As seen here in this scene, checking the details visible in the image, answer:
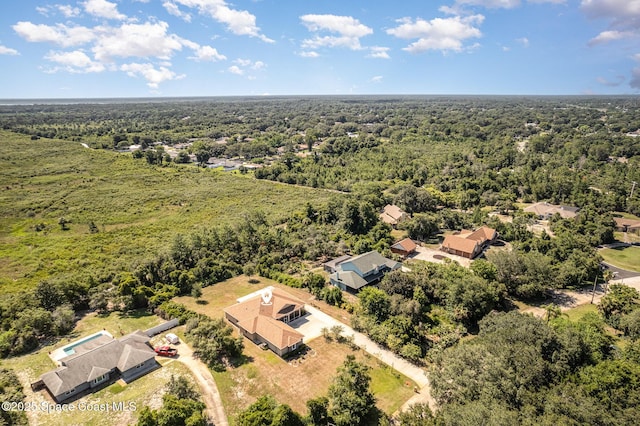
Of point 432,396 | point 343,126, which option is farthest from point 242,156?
point 432,396

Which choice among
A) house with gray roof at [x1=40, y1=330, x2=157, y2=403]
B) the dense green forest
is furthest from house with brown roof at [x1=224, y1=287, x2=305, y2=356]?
house with gray roof at [x1=40, y1=330, x2=157, y2=403]

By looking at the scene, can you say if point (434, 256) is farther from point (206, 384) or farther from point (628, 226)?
point (628, 226)

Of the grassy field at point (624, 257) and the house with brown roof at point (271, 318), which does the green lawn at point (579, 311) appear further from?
the house with brown roof at point (271, 318)

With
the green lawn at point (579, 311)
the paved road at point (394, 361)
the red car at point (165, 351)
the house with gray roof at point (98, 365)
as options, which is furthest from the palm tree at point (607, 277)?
the house with gray roof at point (98, 365)

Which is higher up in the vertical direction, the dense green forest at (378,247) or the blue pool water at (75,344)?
the dense green forest at (378,247)

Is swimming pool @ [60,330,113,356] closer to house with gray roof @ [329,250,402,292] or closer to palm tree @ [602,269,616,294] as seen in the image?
house with gray roof @ [329,250,402,292]

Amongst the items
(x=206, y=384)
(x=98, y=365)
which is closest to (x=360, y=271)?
(x=206, y=384)
